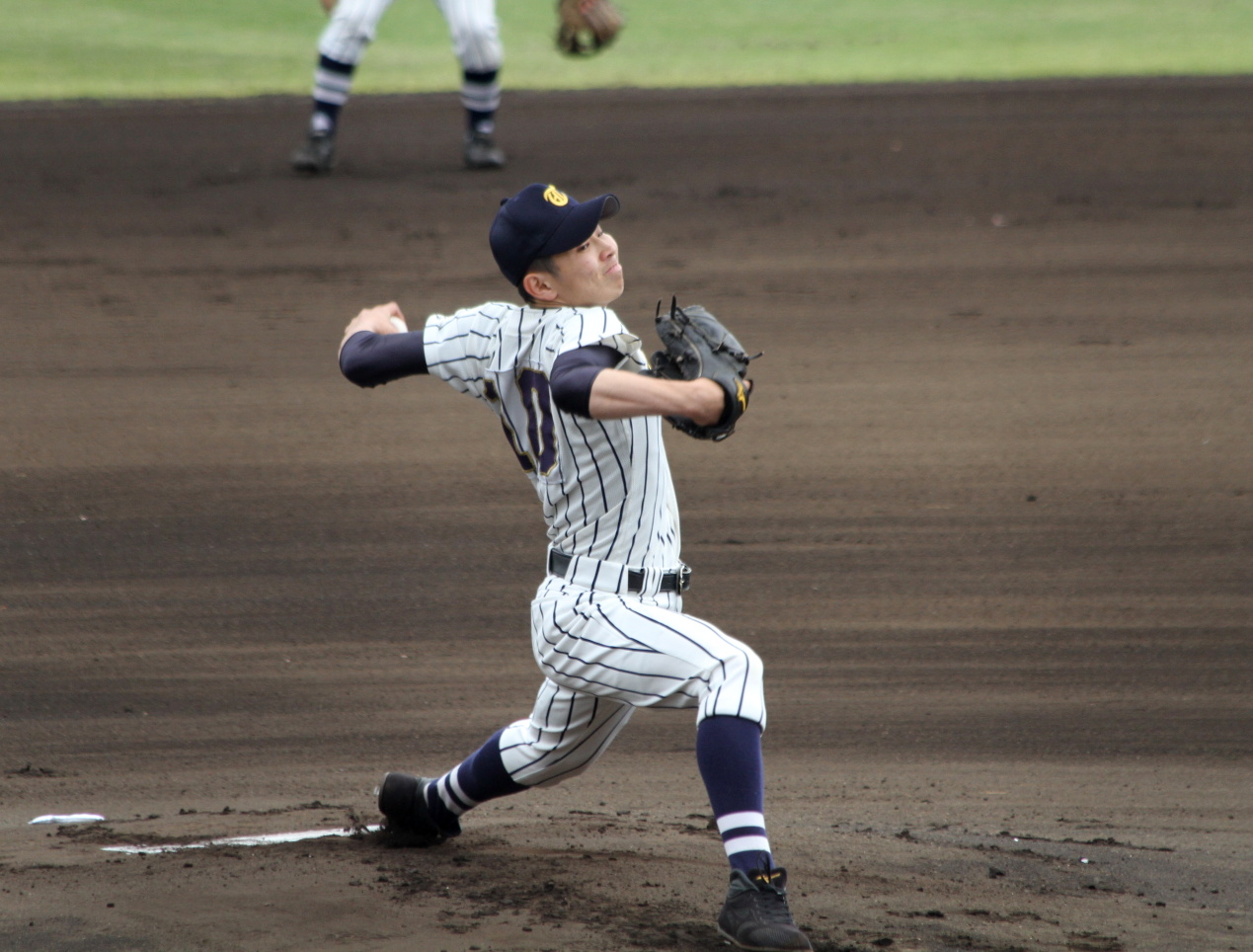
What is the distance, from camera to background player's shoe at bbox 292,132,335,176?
37.6 ft

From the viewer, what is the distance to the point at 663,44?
1752cm

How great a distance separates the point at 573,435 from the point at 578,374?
0.25m

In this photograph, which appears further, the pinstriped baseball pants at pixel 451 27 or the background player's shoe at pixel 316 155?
the background player's shoe at pixel 316 155

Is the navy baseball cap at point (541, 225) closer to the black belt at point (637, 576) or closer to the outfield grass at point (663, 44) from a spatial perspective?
the black belt at point (637, 576)

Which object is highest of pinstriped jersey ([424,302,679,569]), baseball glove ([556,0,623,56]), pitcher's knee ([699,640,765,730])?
baseball glove ([556,0,623,56])

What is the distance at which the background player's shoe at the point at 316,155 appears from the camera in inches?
452

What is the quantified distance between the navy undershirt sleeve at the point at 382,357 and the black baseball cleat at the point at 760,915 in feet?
4.15

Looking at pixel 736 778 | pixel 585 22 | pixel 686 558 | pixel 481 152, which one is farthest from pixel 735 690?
pixel 481 152

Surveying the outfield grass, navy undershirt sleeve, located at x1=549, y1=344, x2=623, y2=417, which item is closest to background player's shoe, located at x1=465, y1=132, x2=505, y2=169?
the outfield grass

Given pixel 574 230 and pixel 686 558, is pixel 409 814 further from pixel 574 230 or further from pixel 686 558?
pixel 686 558

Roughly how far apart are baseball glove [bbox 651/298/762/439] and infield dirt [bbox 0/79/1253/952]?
102cm

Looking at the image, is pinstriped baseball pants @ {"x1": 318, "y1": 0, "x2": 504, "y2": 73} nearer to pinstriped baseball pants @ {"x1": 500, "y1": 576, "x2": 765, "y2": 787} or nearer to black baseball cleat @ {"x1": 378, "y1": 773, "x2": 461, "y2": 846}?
black baseball cleat @ {"x1": 378, "y1": 773, "x2": 461, "y2": 846}

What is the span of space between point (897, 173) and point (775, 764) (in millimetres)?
7846

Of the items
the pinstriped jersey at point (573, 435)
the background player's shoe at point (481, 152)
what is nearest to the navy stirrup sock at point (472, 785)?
the pinstriped jersey at point (573, 435)
